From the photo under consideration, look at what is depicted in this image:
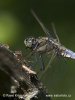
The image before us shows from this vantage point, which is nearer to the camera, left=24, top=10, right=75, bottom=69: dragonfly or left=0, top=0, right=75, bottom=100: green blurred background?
left=24, top=10, right=75, bottom=69: dragonfly

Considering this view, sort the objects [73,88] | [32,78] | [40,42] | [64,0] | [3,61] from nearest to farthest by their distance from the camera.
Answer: [3,61]
[32,78]
[40,42]
[73,88]
[64,0]

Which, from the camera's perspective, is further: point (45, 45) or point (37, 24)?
point (37, 24)

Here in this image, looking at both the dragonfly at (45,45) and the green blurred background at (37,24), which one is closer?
the dragonfly at (45,45)

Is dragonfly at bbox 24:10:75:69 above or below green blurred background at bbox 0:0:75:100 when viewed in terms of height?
below

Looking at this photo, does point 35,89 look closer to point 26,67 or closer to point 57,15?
point 26,67

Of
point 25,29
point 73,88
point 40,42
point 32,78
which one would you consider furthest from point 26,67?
point 25,29

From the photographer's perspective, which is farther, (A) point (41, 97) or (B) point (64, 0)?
(B) point (64, 0)

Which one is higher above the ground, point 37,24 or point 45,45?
point 37,24

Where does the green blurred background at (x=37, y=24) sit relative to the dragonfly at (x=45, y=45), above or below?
above
